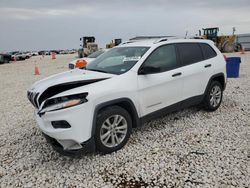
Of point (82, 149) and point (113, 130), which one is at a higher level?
point (113, 130)

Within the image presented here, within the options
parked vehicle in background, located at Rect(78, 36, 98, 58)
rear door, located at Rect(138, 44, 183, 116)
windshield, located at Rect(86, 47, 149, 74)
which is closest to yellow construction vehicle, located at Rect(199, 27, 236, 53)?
parked vehicle in background, located at Rect(78, 36, 98, 58)

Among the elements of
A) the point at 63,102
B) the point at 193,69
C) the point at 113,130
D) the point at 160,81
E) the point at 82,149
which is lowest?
the point at 82,149

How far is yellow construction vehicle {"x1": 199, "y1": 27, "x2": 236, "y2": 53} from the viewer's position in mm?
24781

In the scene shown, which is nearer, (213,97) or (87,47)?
(213,97)

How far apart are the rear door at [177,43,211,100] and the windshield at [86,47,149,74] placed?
3.06 ft

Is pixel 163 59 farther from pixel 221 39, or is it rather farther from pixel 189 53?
pixel 221 39

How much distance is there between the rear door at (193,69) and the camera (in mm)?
4371

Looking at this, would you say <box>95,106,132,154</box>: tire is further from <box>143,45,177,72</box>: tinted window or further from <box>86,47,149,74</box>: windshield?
<box>143,45,177,72</box>: tinted window

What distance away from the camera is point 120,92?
3357 millimetres

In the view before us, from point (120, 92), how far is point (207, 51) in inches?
106

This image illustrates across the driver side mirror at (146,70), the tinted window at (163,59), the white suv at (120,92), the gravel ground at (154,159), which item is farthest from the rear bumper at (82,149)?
the tinted window at (163,59)

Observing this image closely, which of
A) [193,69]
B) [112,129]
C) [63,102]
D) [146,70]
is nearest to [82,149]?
[112,129]

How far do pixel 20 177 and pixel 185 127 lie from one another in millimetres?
3022

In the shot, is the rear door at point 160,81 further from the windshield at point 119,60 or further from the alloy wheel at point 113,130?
the alloy wheel at point 113,130
